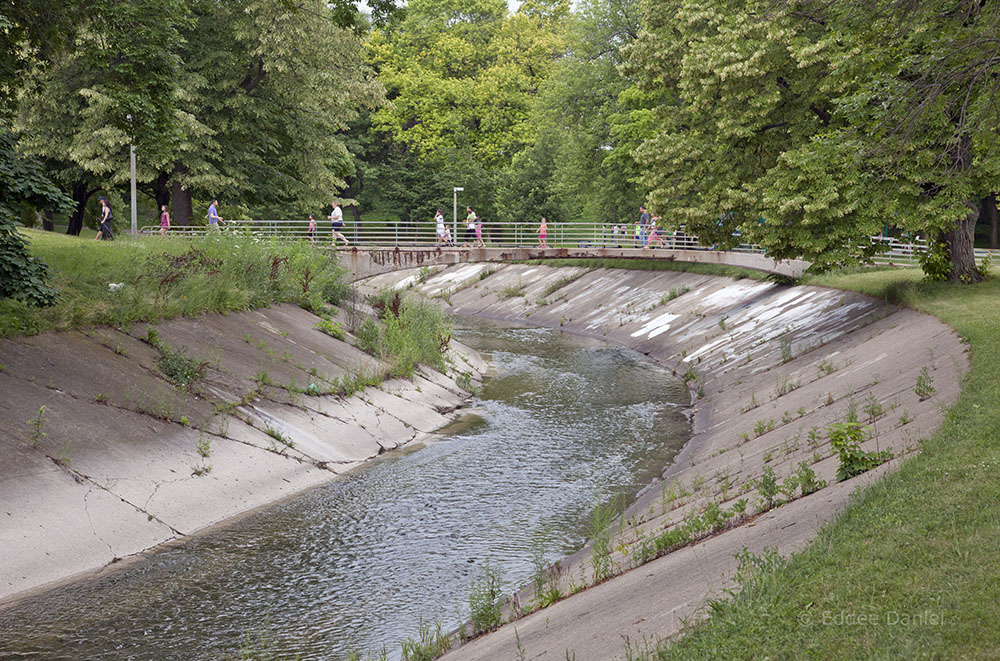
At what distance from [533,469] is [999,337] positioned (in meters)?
8.59

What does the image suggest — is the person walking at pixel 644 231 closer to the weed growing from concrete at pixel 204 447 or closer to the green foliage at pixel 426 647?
the weed growing from concrete at pixel 204 447

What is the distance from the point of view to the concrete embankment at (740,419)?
28.4 ft

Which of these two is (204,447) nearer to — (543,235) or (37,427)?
(37,427)

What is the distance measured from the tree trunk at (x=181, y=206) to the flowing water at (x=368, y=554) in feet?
95.1

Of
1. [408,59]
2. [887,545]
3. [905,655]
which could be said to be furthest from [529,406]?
[408,59]

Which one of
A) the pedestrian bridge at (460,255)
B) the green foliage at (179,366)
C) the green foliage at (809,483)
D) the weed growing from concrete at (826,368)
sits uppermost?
the pedestrian bridge at (460,255)

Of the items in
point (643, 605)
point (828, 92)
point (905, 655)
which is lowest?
point (643, 605)

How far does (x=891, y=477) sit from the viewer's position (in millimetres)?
9422

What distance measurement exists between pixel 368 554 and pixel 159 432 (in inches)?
193

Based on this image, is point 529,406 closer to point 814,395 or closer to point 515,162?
point 814,395

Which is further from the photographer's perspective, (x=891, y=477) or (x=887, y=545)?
(x=891, y=477)

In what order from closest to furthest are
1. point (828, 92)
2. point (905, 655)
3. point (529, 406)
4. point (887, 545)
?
point (905, 655), point (887, 545), point (529, 406), point (828, 92)

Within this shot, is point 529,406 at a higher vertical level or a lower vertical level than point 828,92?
lower

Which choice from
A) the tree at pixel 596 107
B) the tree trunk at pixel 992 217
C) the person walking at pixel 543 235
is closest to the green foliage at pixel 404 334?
the tree at pixel 596 107
